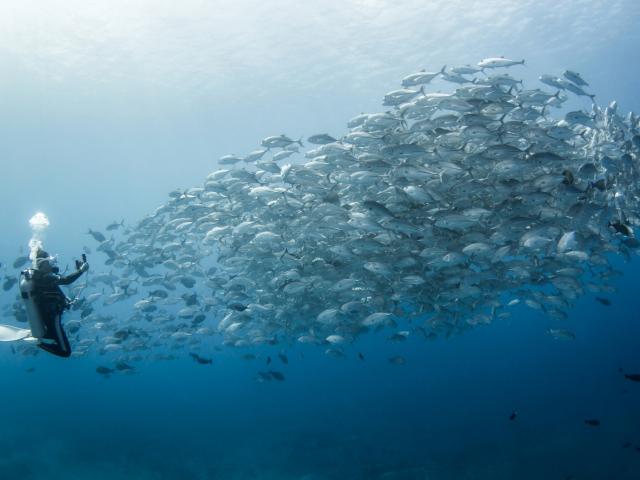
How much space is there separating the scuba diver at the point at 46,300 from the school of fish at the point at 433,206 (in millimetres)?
2828

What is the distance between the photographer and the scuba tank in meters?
6.89

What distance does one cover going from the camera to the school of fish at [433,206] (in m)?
8.22

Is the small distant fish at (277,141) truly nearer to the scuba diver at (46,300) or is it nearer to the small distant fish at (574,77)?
the scuba diver at (46,300)

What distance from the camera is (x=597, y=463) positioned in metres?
16.1

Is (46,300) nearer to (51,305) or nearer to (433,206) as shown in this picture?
(51,305)

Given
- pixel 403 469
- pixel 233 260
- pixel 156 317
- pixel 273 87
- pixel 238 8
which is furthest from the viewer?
pixel 273 87

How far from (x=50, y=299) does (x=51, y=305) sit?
10 cm

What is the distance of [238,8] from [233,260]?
1880cm

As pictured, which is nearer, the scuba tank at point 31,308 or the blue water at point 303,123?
the scuba tank at point 31,308

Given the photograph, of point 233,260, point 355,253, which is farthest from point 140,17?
point 355,253

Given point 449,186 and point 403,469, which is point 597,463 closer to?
point 403,469

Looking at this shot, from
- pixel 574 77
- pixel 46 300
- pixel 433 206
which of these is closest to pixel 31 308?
pixel 46 300

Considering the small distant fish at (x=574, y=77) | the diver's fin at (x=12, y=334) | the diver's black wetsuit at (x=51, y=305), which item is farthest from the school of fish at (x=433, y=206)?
the diver's black wetsuit at (x=51, y=305)

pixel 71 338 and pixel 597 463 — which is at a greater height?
pixel 71 338
